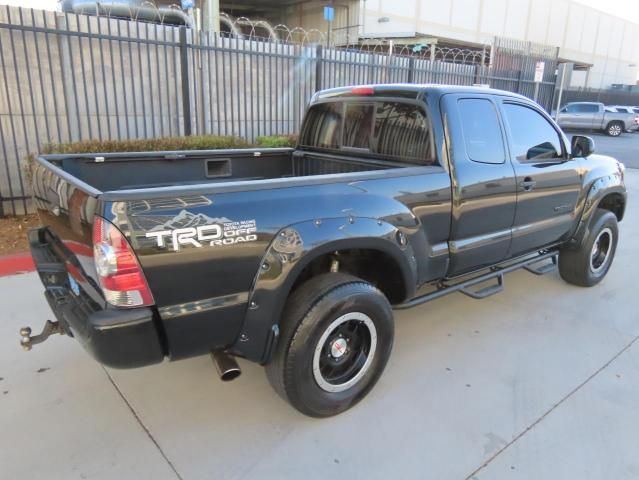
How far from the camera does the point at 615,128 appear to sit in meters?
25.5

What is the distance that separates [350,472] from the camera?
2463 mm

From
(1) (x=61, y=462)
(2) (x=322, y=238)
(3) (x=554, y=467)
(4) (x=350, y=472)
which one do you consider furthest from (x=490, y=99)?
(1) (x=61, y=462)

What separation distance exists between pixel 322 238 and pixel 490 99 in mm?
1987

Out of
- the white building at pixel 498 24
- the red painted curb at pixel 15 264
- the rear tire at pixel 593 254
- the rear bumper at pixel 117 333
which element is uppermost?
the white building at pixel 498 24

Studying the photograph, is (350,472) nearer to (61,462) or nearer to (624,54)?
(61,462)

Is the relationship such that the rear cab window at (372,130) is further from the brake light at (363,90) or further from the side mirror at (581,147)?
the side mirror at (581,147)

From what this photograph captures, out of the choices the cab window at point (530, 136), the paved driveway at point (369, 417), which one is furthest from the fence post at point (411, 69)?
the paved driveway at point (369, 417)

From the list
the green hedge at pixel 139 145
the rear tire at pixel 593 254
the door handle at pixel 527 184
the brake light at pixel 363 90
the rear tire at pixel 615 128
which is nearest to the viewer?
the brake light at pixel 363 90

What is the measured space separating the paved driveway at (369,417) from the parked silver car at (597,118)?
83.3ft

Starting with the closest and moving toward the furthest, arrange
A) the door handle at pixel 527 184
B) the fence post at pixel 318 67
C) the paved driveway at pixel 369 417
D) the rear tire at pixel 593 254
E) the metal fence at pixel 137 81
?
the paved driveway at pixel 369 417 < the door handle at pixel 527 184 < the rear tire at pixel 593 254 < the metal fence at pixel 137 81 < the fence post at pixel 318 67

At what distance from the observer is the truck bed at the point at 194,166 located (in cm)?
340

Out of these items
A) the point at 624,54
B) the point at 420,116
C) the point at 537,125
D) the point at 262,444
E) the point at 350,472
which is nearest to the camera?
the point at 350,472

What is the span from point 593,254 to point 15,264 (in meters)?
5.96

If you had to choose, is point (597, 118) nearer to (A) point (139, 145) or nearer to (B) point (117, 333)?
(A) point (139, 145)
